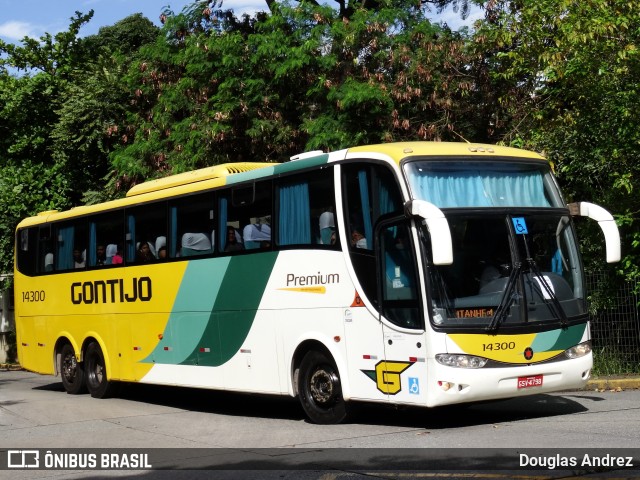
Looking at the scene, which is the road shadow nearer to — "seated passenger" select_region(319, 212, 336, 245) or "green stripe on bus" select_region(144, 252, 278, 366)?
"green stripe on bus" select_region(144, 252, 278, 366)

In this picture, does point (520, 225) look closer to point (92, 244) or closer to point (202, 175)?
point (202, 175)

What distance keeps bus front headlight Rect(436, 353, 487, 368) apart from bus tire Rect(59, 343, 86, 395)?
9811 millimetres

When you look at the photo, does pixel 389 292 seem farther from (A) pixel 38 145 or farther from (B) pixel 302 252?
(A) pixel 38 145

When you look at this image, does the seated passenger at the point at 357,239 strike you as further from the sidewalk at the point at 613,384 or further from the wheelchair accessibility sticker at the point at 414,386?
the sidewalk at the point at 613,384

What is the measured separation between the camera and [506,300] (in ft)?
37.6

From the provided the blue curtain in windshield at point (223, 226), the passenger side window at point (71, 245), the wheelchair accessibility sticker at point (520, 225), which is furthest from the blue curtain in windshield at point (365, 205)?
the passenger side window at point (71, 245)

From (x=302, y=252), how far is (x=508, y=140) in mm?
8682

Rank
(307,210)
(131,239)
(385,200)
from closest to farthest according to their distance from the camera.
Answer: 1. (385,200)
2. (307,210)
3. (131,239)

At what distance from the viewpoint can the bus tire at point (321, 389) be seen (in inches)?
498

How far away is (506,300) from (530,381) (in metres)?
0.97

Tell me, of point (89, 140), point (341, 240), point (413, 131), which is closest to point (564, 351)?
point (341, 240)

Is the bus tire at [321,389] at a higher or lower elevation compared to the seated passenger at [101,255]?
lower

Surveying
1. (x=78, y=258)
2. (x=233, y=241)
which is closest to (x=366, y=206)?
(x=233, y=241)

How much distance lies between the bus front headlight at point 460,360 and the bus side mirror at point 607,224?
6.93 ft
